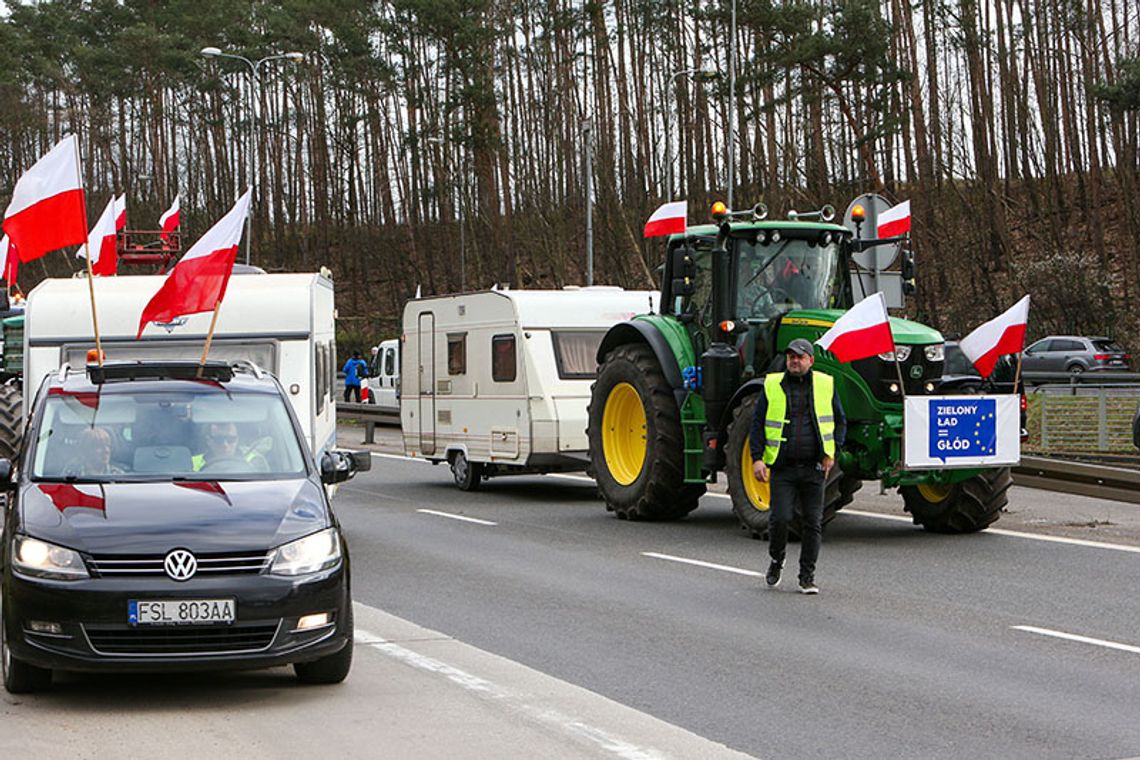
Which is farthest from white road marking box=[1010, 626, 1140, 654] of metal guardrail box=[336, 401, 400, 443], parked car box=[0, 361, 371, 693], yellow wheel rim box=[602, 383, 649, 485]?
metal guardrail box=[336, 401, 400, 443]

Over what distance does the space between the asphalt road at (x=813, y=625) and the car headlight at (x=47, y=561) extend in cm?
267

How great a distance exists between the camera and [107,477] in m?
9.12

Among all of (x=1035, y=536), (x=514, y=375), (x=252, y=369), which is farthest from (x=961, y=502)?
(x=252, y=369)

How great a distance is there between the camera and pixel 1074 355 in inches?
1813

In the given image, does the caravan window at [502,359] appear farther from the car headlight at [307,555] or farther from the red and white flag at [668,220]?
the car headlight at [307,555]

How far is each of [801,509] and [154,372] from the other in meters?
5.01

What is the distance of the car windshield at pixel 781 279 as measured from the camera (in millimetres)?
16844

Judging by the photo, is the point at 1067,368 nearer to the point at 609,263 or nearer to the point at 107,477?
the point at 609,263

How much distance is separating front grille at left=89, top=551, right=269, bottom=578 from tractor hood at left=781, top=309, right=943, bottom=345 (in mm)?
8672

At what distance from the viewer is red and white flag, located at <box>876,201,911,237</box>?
19141 mm

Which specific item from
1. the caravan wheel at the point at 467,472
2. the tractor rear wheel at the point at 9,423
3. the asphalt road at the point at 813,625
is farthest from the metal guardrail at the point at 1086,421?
the tractor rear wheel at the point at 9,423

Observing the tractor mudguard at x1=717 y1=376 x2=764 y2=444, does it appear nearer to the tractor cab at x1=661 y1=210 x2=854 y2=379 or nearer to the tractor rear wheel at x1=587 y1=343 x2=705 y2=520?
the tractor cab at x1=661 y1=210 x2=854 y2=379

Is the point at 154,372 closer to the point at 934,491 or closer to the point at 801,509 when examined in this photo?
the point at 801,509

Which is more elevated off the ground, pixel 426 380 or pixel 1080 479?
pixel 426 380
